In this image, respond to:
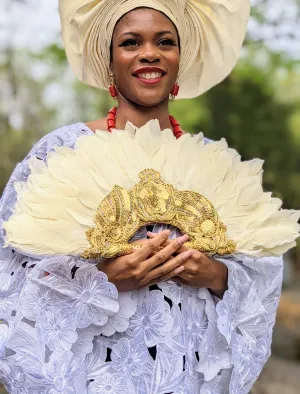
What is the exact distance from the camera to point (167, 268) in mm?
2270

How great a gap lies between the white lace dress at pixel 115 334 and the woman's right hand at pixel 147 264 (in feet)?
0.15

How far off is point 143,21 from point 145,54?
130mm

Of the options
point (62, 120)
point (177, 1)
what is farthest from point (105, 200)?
point (62, 120)

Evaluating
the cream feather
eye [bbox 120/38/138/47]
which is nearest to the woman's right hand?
the cream feather

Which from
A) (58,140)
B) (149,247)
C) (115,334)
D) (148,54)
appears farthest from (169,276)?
(148,54)

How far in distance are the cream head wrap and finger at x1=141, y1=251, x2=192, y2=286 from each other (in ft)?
2.88

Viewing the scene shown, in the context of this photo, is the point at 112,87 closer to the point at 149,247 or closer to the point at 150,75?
the point at 150,75

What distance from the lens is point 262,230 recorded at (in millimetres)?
2416

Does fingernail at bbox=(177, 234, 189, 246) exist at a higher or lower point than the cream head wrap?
lower

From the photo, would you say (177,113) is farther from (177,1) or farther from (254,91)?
(177,1)

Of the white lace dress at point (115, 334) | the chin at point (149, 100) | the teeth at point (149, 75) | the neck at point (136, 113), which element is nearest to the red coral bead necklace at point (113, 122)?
the neck at point (136, 113)

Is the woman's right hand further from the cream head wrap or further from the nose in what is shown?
the cream head wrap

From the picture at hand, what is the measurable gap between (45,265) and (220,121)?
8.66m

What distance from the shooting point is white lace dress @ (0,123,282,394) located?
7.57ft
